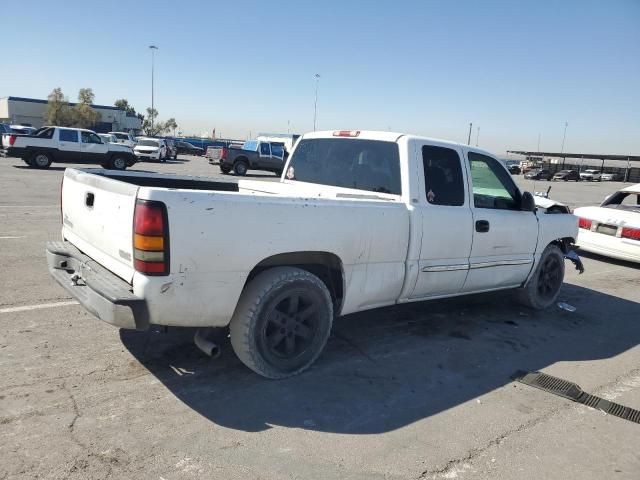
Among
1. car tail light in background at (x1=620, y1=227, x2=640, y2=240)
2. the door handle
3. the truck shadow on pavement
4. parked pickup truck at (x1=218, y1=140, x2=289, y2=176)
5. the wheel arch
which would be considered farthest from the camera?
parked pickup truck at (x1=218, y1=140, x2=289, y2=176)

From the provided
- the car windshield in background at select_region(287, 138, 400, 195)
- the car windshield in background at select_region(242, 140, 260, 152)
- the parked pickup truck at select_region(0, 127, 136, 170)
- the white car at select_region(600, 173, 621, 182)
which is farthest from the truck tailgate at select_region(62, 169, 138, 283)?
the white car at select_region(600, 173, 621, 182)

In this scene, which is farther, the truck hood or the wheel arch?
the truck hood

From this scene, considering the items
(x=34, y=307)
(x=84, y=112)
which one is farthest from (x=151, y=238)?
(x=84, y=112)

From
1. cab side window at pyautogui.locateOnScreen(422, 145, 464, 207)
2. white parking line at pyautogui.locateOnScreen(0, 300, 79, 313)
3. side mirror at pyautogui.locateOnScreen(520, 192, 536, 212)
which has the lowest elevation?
white parking line at pyautogui.locateOnScreen(0, 300, 79, 313)

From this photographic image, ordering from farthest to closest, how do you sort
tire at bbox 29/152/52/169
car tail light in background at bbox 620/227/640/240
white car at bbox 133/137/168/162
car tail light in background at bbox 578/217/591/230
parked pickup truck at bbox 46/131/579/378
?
white car at bbox 133/137/168/162, tire at bbox 29/152/52/169, car tail light in background at bbox 578/217/591/230, car tail light in background at bbox 620/227/640/240, parked pickup truck at bbox 46/131/579/378

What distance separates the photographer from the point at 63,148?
22609 millimetres

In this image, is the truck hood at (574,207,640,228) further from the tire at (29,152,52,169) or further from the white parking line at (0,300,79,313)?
the tire at (29,152,52,169)

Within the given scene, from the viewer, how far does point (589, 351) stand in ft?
16.3

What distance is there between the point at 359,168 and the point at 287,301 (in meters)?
1.68

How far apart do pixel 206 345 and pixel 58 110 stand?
257ft

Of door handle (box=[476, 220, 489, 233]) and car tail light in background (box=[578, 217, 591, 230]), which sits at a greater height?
door handle (box=[476, 220, 489, 233])

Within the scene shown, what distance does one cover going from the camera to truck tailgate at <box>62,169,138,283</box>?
3203 mm

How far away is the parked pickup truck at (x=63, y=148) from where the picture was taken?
2158 cm

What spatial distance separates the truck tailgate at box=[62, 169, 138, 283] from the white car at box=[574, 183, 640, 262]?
8.81 metres
